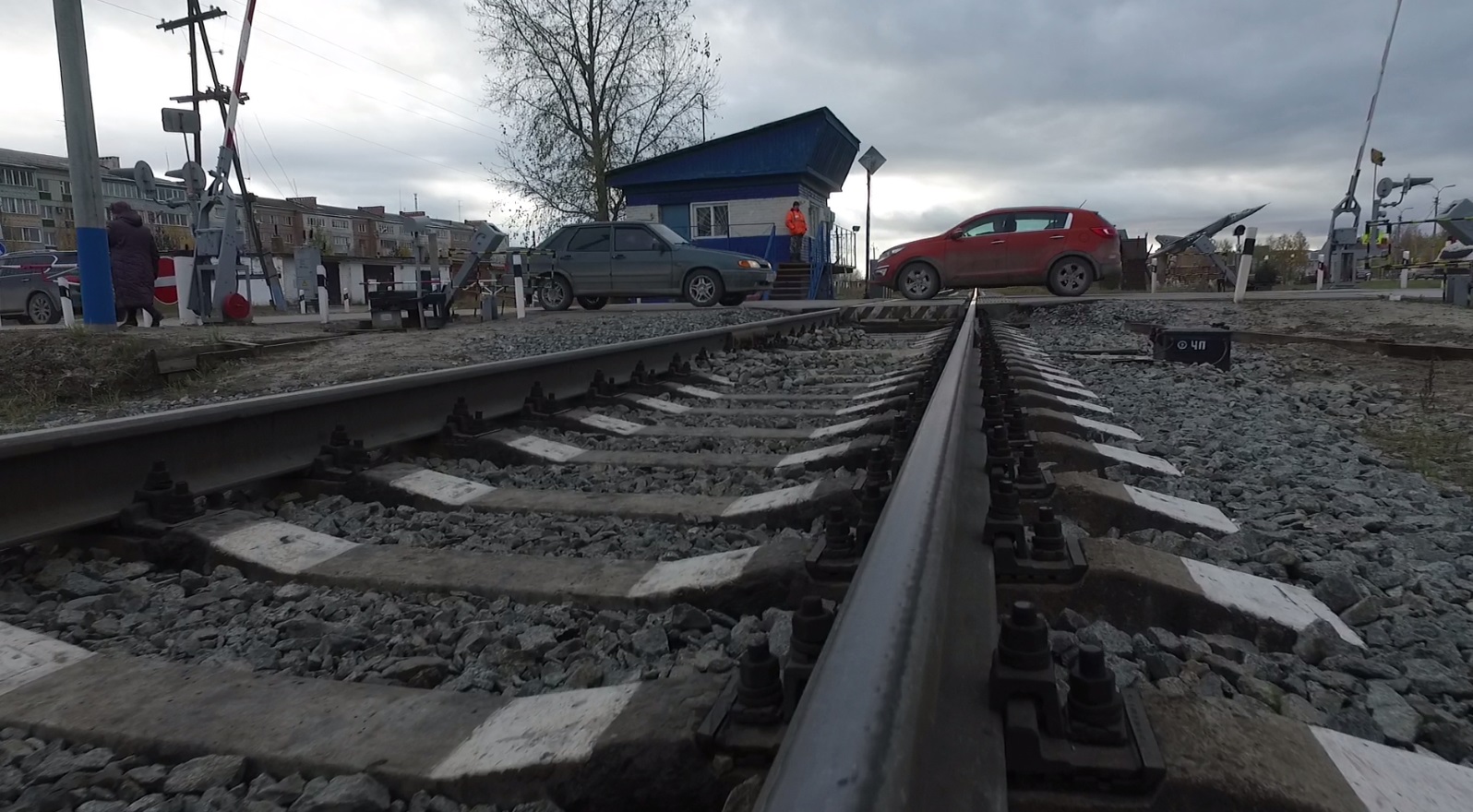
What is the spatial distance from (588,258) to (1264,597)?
49.3ft

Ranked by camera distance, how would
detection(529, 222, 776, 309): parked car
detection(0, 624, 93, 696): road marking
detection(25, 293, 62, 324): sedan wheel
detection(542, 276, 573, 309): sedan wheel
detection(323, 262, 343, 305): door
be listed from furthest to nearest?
detection(323, 262, 343, 305): door
detection(25, 293, 62, 324): sedan wheel
detection(542, 276, 573, 309): sedan wheel
detection(529, 222, 776, 309): parked car
detection(0, 624, 93, 696): road marking

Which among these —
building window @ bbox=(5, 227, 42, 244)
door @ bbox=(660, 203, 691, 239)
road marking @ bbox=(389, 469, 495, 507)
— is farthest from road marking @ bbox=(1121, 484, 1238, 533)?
building window @ bbox=(5, 227, 42, 244)

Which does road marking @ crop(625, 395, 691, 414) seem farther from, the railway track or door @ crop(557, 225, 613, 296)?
door @ crop(557, 225, 613, 296)

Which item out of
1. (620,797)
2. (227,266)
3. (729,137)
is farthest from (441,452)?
(729,137)

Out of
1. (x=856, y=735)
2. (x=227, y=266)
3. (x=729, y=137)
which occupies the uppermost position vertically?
(x=729, y=137)

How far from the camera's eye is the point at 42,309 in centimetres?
1880

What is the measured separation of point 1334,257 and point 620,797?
103 ft

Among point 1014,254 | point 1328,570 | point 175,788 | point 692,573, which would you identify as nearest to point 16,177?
point 1014,254

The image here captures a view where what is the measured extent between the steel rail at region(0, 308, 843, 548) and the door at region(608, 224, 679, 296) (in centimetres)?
1147

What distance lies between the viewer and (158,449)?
8.50 feet

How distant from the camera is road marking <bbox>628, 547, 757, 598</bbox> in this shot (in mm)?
1907

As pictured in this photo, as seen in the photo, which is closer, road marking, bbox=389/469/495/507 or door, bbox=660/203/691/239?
road marking, bbox=389/469/495/507

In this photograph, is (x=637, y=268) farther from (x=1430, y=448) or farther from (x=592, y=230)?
(x=1430, y=448)

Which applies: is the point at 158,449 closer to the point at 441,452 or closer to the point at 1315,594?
the point at 441,452
